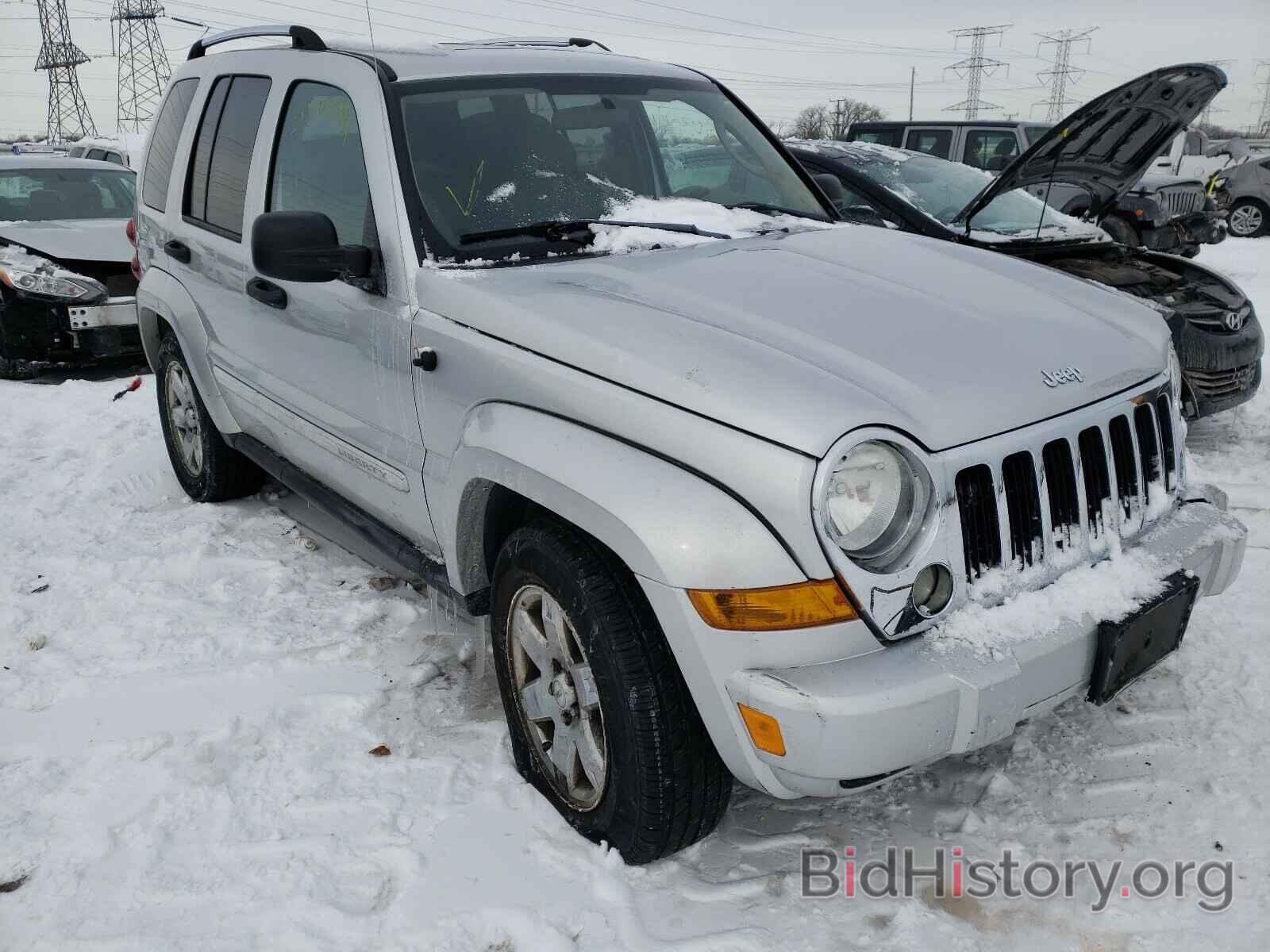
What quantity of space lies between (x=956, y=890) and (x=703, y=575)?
1.06 meters

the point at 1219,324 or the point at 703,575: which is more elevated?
the point at 703,575

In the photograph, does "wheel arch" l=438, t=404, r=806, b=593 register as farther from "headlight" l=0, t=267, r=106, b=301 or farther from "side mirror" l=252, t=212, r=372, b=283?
"headlight" l=0, t=267, r=106, b=301

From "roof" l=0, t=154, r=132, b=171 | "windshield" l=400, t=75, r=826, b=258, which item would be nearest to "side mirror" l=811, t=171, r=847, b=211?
"windshield" l=400, t=75, r=826, b=258

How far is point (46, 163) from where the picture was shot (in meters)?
9.34

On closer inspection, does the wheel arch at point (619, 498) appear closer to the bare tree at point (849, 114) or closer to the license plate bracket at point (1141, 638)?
the license plate bracket at point (1141, 638)

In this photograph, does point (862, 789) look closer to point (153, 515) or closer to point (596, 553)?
point (596, 553)

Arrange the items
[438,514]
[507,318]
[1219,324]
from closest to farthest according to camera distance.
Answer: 1. [507,318]
2. [438,514]
3. [1219,324]

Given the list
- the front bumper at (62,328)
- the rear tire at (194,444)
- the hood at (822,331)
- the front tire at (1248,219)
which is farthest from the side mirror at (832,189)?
the front tire at (1248,219)

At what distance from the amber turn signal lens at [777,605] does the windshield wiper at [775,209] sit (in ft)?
5.98

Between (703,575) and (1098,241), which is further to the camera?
(1098,241)

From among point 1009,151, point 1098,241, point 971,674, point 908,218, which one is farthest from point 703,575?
point 1009,151

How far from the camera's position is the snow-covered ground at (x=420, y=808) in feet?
7.73

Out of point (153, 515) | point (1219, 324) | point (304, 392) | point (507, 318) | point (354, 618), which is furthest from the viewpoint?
point (1219, 324)

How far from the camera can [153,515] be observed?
4.95m
